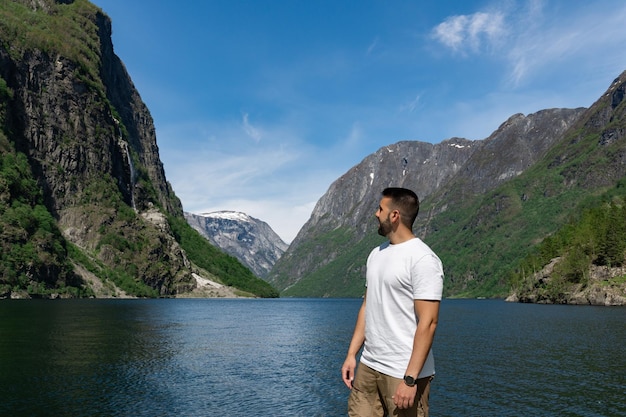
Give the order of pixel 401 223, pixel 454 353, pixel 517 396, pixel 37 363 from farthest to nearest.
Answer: pixel 454 353, pixel 37 363, pixel 517 396, pixel 401 223

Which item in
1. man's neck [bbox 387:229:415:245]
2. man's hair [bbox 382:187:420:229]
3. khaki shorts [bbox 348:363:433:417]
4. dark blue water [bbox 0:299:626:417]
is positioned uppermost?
man's hair [bbox 382:187:420:229]

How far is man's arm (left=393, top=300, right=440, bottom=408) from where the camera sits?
790 cm

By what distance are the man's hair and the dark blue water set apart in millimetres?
23017

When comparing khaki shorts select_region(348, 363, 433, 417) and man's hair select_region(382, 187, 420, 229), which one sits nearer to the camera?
khaki shorts select_region(348, 363, 433, 417)

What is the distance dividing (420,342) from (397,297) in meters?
0.83

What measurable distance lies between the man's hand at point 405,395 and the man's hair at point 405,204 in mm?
2681

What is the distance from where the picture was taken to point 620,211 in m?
156

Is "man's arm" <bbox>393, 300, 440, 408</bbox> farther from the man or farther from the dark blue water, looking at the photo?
the dark blue water

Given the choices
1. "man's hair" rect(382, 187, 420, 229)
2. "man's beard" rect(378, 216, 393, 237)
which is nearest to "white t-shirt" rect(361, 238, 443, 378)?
"man's beard" rect(378, 216, 393, 237)

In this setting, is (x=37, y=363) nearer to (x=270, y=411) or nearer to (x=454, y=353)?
(x=270, y=411)

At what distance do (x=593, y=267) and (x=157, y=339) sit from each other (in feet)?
435

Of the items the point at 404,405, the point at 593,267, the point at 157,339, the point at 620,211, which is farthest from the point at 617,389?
the point at 620,211

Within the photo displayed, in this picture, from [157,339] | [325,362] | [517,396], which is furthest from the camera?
[157,339]

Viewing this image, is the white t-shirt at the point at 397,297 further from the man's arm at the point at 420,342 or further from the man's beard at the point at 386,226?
the man's beard at the point at 386,226
